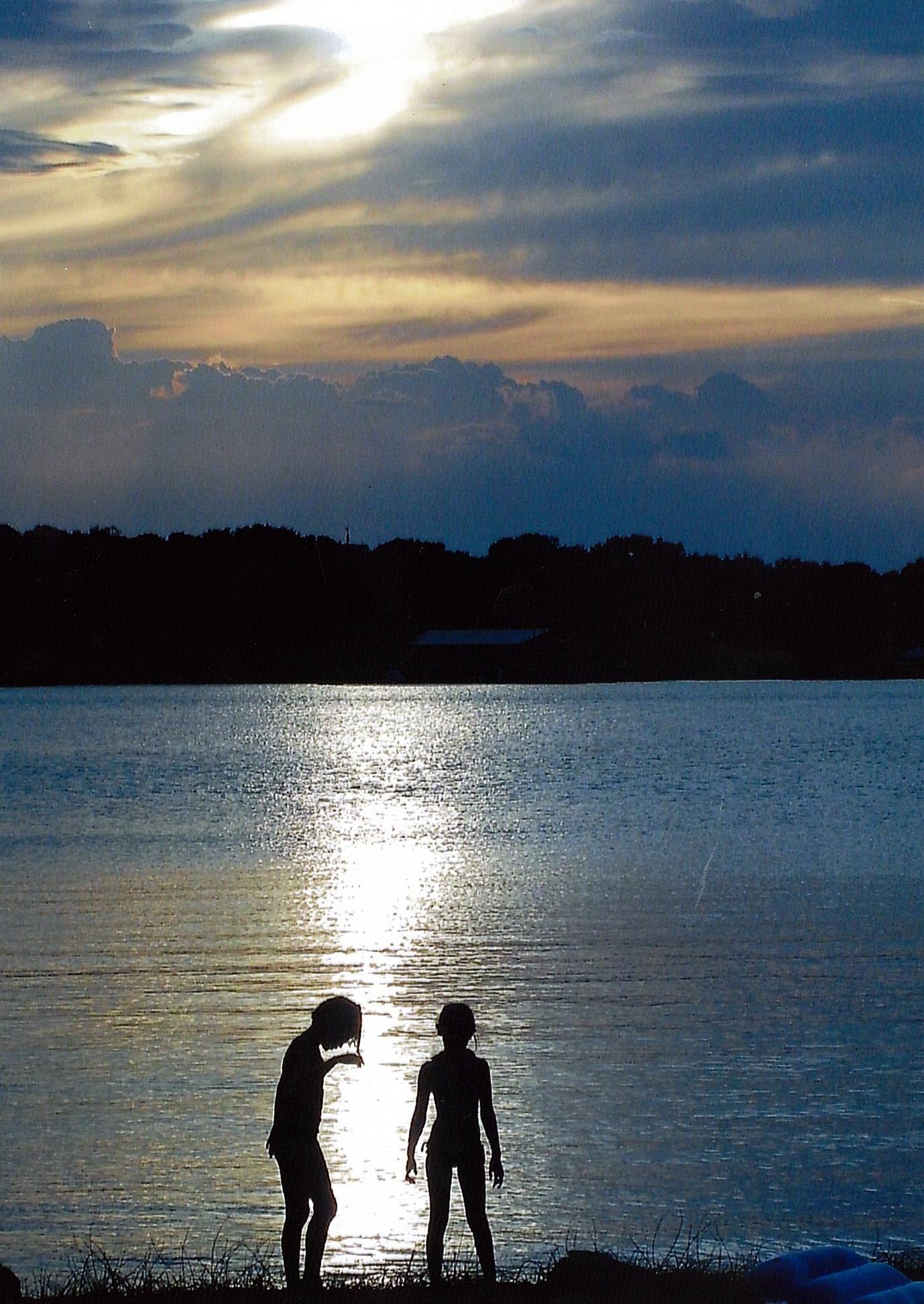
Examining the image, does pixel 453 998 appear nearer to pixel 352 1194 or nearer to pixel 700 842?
pixel 352 1194

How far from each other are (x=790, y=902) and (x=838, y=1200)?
68.9 ft

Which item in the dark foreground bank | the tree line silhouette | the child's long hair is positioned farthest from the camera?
the tree line silhouette

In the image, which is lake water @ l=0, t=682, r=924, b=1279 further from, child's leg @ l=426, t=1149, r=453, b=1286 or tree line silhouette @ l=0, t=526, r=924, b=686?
tree line silhouette @ l=0, t=526, r=924, b=686

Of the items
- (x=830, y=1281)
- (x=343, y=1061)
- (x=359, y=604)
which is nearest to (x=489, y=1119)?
(x=343, y=1061)

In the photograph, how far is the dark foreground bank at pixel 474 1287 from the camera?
912cm

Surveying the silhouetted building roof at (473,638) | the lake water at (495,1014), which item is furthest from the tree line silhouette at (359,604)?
the lake water at (495,1014)

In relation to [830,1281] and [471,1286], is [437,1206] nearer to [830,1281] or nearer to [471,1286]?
[471,1286]

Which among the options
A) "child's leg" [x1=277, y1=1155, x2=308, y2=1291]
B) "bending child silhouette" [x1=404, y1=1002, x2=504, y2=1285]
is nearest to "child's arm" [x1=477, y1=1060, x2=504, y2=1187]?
"bending child silhouette" [x1=404, y1=1002, x2=504, y2=1285]

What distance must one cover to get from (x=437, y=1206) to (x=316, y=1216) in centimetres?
79

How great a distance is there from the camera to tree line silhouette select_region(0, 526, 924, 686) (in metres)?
163

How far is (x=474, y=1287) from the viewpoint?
9.84 metres

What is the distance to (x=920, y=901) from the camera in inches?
1382

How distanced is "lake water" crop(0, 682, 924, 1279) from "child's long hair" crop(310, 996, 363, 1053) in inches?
173

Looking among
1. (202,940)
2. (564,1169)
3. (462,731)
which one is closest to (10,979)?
(202,940)
